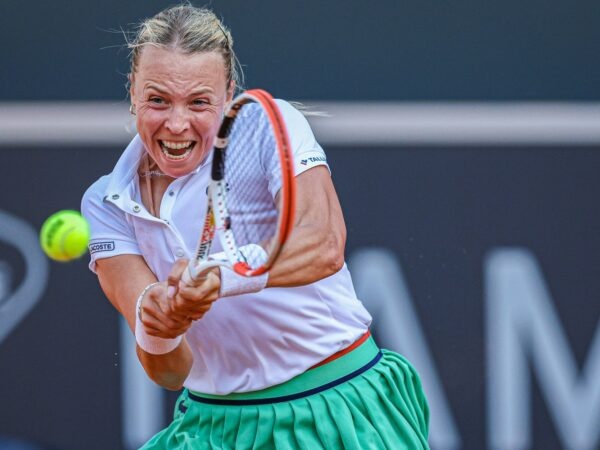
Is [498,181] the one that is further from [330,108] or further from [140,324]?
[140,324]

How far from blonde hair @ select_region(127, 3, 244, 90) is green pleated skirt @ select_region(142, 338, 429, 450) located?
761 millimetres

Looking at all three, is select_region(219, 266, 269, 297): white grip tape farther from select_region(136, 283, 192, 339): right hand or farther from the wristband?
select_region(136, 283, 192, 339): right hand

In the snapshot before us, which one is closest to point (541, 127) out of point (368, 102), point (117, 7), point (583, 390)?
point (368, 102)

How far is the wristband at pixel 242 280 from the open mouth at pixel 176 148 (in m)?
0.43

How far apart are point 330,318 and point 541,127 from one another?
1.92 meters

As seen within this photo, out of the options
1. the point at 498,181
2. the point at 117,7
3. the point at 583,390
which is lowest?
the point at 583,390

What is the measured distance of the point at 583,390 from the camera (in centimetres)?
464

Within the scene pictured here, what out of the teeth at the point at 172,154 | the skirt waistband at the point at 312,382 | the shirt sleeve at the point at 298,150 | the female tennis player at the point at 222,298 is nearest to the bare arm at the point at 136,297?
the female tennis player at the point at 222,298

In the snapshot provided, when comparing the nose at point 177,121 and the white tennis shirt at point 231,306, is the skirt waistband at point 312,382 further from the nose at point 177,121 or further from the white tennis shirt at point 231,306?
the nose at point 177,121

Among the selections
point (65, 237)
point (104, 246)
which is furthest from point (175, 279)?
point (104, 246)

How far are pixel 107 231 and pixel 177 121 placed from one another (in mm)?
346

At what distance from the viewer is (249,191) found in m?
2.89

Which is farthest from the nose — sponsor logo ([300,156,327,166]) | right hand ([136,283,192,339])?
right hand ([136,283,192,339])

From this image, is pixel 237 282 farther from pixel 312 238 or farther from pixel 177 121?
pixel 177 121
